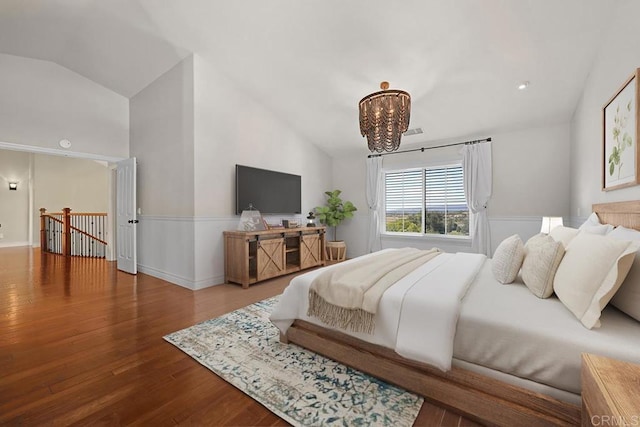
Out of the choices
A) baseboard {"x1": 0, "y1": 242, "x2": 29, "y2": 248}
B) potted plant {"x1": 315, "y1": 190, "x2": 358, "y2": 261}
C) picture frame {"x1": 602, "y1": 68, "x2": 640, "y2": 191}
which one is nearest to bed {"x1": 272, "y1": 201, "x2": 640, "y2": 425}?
picture frame {"x1": 602, "y1": 68, "x2": 640, "y2": 191}

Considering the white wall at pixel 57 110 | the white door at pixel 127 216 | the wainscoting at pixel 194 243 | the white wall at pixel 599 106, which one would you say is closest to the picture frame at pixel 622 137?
the white wall at pixel 599 106

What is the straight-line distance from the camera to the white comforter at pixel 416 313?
134cm

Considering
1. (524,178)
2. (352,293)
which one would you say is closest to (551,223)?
(524,178)

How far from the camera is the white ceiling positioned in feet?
8.09

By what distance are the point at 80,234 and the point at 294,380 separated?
7093 mm

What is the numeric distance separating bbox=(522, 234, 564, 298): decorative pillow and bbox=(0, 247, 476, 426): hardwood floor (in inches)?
34.1

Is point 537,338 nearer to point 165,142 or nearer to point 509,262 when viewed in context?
point 509,262

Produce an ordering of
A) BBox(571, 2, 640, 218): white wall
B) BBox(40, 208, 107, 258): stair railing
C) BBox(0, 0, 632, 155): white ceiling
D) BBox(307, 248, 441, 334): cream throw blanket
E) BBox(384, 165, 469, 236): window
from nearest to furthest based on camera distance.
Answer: BBox(307, 248, 441, 334): cream throw blanket < BBox(571, 2, 640, 218): white wall < BBox(0, 0, 632, 155): white ceiling < BBox(384, 165, 469, 236): window < BBox(40, 208, 107, 258): stair railing

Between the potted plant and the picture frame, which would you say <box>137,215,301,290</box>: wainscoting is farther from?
the picture frame

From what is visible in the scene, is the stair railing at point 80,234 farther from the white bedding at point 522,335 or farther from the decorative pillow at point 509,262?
the decorative pillow at point 509,262

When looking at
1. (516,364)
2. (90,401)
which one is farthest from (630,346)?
(90,401)

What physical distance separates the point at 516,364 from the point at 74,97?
5997mm

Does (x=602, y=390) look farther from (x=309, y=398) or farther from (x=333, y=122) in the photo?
(x=333, y=122)

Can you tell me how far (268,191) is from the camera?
445 cm
